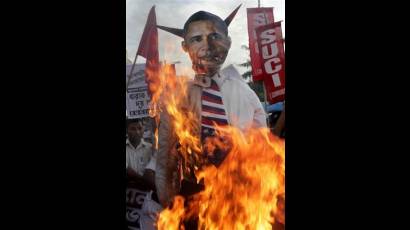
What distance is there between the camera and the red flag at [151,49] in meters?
6.92

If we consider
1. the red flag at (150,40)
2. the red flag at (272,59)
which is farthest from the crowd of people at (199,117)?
the red flag at (272,59)

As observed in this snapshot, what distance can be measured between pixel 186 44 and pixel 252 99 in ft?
3.66

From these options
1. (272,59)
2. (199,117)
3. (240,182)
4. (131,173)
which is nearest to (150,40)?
(199,117)

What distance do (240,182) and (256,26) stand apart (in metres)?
2.02

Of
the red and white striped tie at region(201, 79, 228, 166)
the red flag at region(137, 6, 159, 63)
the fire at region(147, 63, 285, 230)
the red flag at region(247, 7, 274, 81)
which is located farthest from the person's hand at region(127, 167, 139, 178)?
the red flag at region(247, 7, 274, 81)

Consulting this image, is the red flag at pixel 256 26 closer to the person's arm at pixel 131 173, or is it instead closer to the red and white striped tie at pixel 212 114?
the red and white striped tie at pixel 212 114

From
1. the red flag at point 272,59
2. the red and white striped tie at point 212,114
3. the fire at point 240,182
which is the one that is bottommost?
the fire at point 240,182

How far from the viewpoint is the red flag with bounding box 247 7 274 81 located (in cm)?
682

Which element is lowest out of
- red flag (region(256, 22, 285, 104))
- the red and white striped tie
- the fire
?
the fire

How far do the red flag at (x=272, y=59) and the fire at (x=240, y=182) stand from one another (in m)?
0.51

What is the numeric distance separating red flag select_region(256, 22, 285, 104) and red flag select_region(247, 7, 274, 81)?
51mm

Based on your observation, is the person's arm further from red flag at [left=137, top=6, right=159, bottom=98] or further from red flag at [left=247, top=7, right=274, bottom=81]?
red flag at [left=247, top=7, right=274, bottom=81]

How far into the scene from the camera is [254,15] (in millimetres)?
6836

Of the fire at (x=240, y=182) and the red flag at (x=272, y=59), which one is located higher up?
the red flag at (x=272, y=59)
